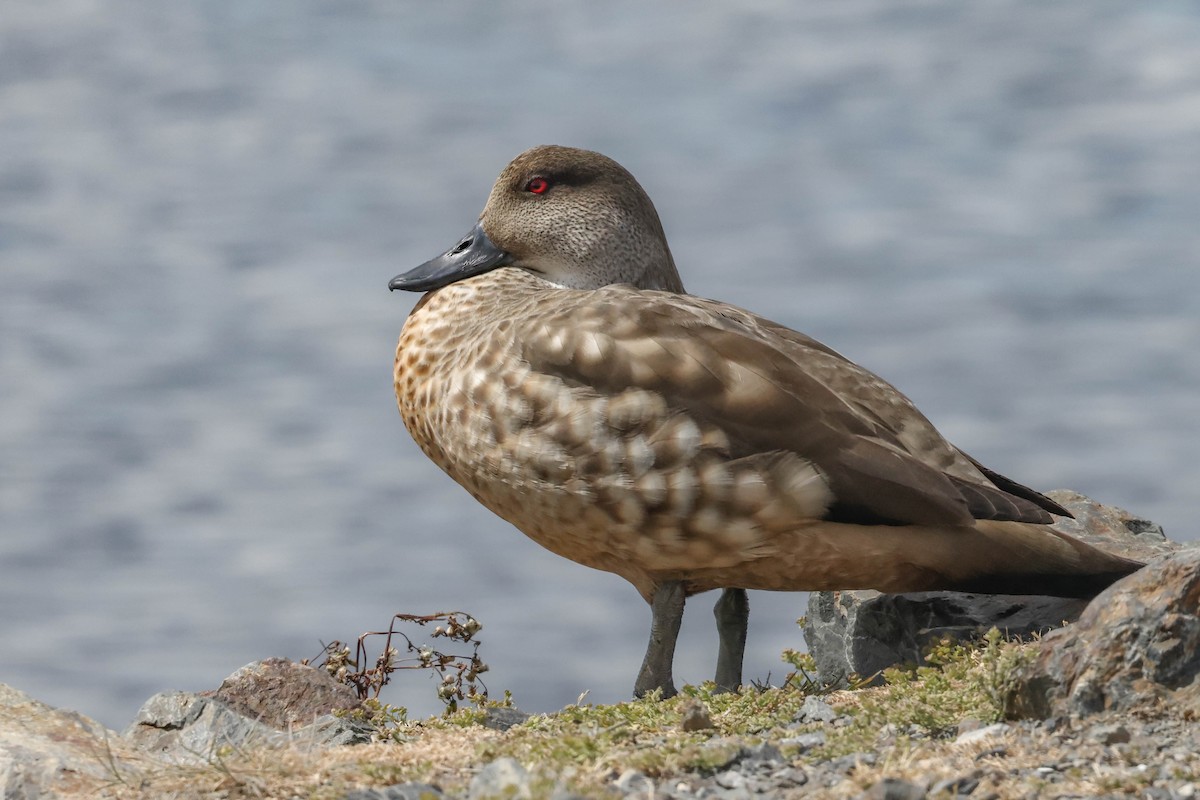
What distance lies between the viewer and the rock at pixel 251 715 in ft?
18.8

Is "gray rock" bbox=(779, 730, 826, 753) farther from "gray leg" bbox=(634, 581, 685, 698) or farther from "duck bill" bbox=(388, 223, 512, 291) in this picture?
"duck bill" bbox=(388, 223, 512, 291)

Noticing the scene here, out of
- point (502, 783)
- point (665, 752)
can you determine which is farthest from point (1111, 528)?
point (502, 783)

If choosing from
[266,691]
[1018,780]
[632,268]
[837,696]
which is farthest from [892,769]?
[632,268]

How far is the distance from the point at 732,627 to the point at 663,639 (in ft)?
2.36

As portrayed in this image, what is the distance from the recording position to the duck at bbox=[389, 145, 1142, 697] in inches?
249

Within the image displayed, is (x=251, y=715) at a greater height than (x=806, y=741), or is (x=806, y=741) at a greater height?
(x=251, y=715)

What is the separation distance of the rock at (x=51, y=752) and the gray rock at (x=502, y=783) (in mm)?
1486

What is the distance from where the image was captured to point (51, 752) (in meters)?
5.16

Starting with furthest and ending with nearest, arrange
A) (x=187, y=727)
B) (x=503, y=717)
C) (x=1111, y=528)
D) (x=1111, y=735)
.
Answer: (x=1111, y=528)
(x=503, y=717)
(x=187, y=727)
(x=1111, y=735)

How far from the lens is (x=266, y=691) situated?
265 inches

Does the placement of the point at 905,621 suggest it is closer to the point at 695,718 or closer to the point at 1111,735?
the point at 695,718

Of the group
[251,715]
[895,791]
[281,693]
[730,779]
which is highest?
[281,693]

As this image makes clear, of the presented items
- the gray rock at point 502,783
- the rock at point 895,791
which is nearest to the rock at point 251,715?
the gray rock at point 502,783

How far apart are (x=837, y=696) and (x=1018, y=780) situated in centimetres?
197
